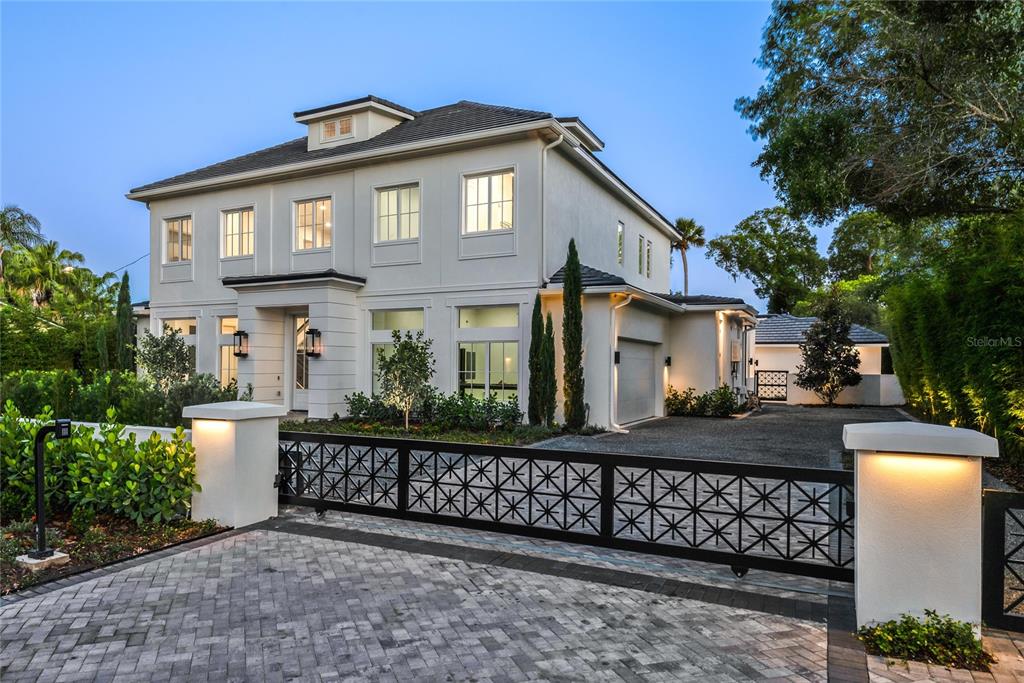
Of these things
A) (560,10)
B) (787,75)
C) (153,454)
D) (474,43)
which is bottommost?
(153,454)

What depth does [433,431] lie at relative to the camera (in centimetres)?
1205

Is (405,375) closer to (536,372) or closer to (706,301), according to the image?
(536,372)

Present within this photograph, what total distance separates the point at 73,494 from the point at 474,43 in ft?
101

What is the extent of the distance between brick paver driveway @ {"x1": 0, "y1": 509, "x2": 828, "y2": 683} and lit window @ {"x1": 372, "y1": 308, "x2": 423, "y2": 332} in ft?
30.8

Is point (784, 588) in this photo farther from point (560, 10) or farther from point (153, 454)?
point (560, 10)

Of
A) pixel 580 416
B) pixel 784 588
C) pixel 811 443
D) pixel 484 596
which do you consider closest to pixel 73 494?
pixel 484 596

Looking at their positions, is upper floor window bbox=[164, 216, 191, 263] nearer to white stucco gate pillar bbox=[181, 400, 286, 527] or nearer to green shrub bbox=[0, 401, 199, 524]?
green shrub bbox=[0, 401, 199, 524]

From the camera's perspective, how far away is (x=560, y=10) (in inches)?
669

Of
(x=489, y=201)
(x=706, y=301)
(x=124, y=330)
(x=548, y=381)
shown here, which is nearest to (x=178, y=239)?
(x=124, y=330)

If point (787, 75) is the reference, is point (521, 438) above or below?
below

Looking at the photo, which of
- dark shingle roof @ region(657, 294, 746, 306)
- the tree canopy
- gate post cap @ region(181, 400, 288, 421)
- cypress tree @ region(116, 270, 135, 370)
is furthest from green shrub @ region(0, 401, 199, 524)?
dark shingle roof @ region(657, 294, 746, 306)

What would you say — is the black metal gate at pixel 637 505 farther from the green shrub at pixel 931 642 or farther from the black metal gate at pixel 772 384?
the black metal gate at pixel 772 384

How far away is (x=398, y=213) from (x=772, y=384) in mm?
18423

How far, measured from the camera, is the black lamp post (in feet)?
16.0
